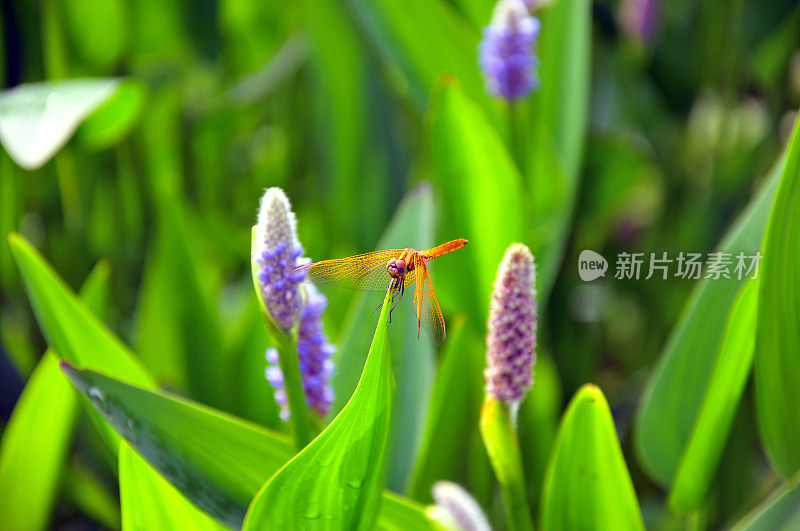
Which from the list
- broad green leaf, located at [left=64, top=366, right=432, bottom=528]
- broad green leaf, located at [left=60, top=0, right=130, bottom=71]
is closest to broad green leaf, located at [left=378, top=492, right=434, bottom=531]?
broad green leaf, located at [left=64, top=366, right=432, bottom=528]

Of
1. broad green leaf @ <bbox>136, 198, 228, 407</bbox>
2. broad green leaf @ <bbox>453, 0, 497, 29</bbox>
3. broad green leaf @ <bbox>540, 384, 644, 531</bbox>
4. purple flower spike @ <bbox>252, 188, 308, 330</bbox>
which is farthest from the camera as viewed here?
broad green leaf @ <bbox>453, 0, 497, 29</bbox>

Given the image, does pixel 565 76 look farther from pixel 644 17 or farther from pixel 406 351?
pixel 406 351

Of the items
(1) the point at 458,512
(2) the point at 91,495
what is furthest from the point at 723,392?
(2) the point at 91,495

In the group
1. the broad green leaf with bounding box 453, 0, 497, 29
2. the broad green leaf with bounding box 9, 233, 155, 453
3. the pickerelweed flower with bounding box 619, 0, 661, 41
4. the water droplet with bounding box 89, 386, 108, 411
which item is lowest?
the water droplet with bounding box 89, 386, 108, 411

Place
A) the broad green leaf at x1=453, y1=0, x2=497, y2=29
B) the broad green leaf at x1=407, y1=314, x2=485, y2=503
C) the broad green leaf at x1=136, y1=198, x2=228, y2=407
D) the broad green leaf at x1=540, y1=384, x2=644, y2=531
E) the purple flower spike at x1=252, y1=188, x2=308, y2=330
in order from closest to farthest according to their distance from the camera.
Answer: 1. the purple flower spike at x1=252, y1=188, x2=308, y2=330
2. the broad green leaf at x1=540, y1=384, x2=644, y2=531
3. the broad green leaf at x1=407, y1=314, x2=485, y2=503
4. the broad green leaf at x1=136, y1=198, x2=228, y2=407
5. the broad green leaf at x1=453, y1=0, x2=497, y2=29

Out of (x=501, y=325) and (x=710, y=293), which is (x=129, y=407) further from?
(x=710, y=293)

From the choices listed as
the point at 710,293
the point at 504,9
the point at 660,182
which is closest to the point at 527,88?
the point at 504,9

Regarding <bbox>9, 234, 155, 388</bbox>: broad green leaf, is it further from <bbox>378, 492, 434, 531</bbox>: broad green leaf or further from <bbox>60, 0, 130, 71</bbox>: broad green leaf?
<bbox>60, 0, 130, 71</bbox>: broad green leaf
